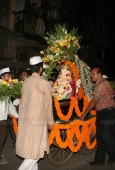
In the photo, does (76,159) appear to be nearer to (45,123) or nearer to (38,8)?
(45,123)

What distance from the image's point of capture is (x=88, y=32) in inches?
671

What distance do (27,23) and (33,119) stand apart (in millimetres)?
11937

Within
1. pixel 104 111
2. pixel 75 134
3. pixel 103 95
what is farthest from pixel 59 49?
pixel 75 134

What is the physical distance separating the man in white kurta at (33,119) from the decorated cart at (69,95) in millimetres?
1050

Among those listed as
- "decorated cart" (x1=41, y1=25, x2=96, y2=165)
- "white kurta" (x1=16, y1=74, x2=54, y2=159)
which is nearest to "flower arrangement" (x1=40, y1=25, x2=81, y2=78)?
"decorated cart" (x1=41, y1=25, x2=96, y2=165)

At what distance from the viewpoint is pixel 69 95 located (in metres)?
5.42

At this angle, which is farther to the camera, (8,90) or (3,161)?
(3,161)

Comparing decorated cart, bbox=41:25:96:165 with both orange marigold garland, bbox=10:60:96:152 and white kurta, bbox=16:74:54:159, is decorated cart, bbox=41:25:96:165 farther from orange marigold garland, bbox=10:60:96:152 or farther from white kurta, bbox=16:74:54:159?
white kurta, bbox=16:74:54:159

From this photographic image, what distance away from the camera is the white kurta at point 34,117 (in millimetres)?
3639

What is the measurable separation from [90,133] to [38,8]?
1173 cm

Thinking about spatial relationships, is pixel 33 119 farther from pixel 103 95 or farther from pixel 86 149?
pixel 86 149

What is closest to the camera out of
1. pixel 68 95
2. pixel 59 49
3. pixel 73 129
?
pixel 73 129

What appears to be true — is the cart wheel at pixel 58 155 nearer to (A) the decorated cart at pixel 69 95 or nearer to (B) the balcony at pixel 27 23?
(A) the decorated cart at pixel 69 95

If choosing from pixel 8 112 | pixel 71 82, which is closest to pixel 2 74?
pixel 8 112
